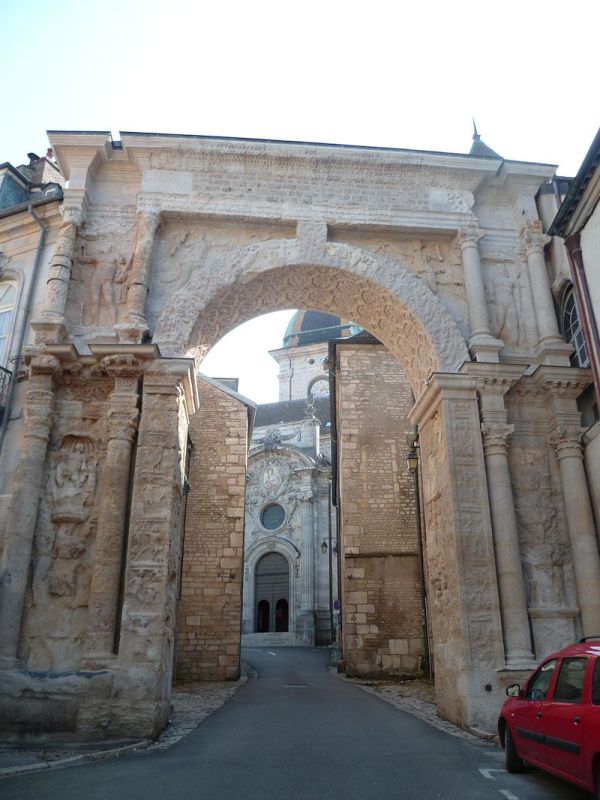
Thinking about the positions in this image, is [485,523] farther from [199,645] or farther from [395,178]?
[199,645]

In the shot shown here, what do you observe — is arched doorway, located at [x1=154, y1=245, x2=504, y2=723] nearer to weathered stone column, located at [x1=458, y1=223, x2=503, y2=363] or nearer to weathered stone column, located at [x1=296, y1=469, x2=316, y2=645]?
weathered stone column, located at [x1=458, y1=223, x2=503, y2=363]

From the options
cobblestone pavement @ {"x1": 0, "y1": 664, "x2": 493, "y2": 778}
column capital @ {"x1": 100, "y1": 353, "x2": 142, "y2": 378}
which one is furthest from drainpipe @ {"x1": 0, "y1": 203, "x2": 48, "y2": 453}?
cobblestone pavement @ {"x1": 0, "y1": 664, "x2": 493, "y2": 778}

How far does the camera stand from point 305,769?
5113 millimetres

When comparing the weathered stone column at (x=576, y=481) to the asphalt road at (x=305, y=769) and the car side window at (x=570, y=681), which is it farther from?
the car side window at (x=570, y=681)

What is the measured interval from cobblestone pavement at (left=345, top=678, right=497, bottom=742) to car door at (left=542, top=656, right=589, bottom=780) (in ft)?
8.28

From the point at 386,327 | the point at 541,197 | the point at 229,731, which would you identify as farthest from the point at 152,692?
the point at 541,197

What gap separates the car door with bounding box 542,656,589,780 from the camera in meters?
3.83

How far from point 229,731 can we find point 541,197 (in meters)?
8.65

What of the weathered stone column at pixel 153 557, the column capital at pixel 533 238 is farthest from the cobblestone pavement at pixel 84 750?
the column capital at pixel 533 238

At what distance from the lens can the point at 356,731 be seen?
273 inches

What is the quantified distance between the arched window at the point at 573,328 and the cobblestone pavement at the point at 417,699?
4922 mm

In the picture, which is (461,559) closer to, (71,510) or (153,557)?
(153,557)

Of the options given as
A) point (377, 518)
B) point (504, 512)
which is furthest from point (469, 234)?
point (377, 518)

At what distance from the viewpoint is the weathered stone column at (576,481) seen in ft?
24.9
